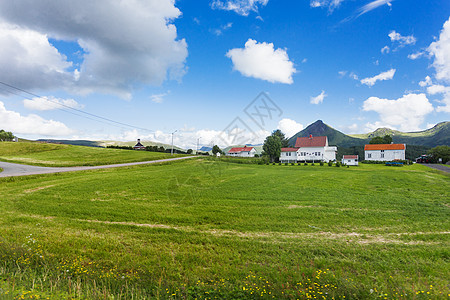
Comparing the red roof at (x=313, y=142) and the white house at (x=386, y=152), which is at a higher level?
the red roof at (x=313, y=142)

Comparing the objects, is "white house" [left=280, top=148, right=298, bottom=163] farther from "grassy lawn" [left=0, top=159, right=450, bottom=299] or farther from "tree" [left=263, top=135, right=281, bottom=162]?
"grassy lawn" [left=0, top=159, right=450, bottom=299]

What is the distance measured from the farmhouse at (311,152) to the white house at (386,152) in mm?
13538

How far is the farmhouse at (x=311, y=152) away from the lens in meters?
69.1

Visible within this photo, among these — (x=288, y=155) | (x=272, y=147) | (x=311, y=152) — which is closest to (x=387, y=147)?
(x=311, y=152)

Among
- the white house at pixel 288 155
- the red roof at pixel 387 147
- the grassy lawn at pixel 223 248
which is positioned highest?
the red roof at pixel 387 147

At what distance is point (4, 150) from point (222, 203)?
65754 mm

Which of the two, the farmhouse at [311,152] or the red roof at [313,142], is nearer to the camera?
the farmhouse at [311,152]

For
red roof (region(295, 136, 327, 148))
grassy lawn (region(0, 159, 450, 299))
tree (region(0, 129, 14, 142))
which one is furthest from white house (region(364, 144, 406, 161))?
tree (region(0, 129, 14, 142))

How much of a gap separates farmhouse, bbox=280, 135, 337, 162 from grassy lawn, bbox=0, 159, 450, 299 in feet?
194

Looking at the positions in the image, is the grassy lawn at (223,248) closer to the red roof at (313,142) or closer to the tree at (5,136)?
the red roof at (313,142)

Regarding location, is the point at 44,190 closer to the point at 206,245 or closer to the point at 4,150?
the point at 206,245

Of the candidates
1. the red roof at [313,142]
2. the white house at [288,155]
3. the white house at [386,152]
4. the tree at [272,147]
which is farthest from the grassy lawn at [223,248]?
the white house at [386,152]

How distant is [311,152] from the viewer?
69875mm

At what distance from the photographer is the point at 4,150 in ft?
164
